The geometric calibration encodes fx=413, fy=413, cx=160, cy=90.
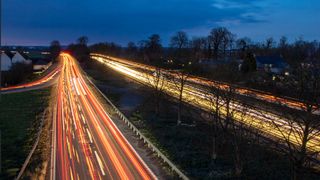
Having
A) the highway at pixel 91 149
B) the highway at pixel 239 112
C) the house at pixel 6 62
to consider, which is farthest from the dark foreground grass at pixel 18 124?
the house at pixel 6 62

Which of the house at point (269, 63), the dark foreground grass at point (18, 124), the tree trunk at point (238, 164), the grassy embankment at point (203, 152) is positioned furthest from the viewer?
the house at point (269, 63)

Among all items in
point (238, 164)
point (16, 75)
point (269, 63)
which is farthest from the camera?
point (16, 75)

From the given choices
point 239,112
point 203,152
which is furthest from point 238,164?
point 239,112

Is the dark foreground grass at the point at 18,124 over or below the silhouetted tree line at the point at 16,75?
over

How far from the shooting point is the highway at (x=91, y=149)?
88.7ft

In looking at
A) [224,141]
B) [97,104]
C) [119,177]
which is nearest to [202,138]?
[224,141]

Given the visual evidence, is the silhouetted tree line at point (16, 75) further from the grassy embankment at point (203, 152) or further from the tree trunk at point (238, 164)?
the tree trunk at point (238, 164)

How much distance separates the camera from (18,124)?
46.0 meters

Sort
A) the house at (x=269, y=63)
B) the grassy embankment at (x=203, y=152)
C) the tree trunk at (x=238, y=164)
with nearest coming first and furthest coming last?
the tree trunk at (x=238, y=164) < the grassy embankment at (x=203, y=152) < the house at (x=269, y=63)

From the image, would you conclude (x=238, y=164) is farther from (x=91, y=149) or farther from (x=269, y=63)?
(x=269, y=63)

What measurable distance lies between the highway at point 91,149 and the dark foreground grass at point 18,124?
2.49 m

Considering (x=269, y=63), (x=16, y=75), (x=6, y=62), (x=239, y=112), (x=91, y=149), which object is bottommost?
(x=16, y=75)

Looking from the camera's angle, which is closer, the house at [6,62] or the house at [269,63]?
the house at [269,63]

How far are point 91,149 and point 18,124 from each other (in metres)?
16.1
